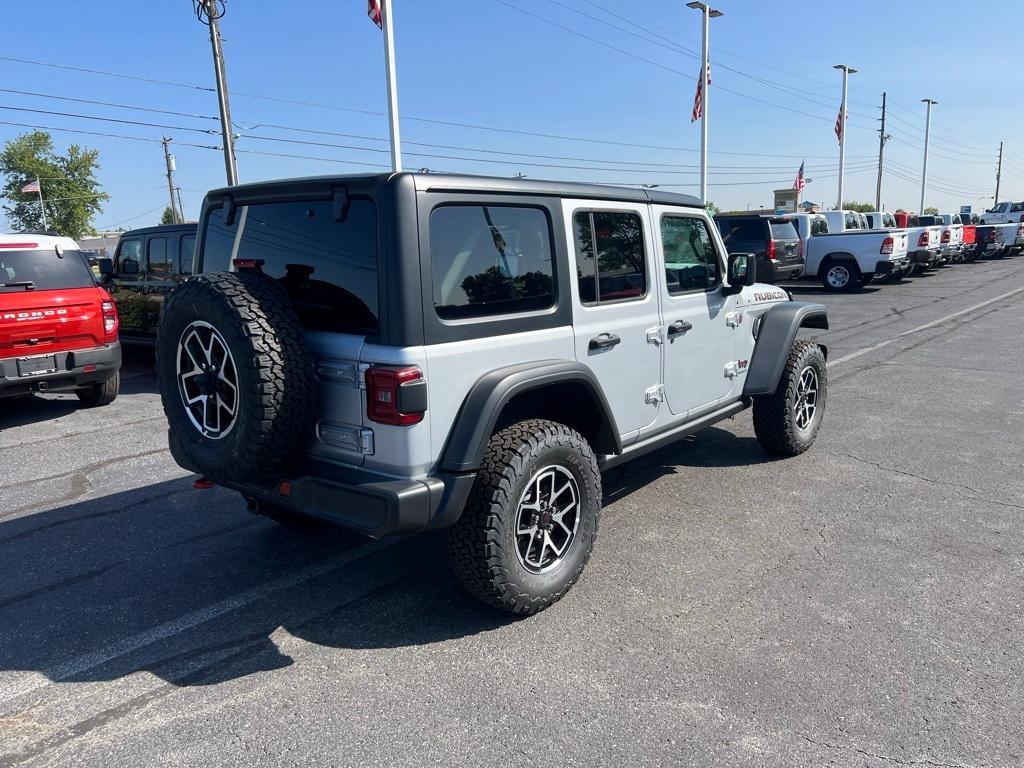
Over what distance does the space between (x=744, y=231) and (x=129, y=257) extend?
12.9 metres

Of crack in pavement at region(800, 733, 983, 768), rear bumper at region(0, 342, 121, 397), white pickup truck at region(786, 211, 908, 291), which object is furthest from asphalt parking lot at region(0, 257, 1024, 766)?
white pickup truck at region(786, 211, 908, 291)

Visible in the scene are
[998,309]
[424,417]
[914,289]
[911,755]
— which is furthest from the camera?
[914,289]

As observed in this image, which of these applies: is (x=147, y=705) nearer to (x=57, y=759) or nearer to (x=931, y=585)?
(x=57, y=759)

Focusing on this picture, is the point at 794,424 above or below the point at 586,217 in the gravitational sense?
below

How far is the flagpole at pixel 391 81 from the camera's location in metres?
15.8

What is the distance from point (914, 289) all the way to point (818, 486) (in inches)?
672

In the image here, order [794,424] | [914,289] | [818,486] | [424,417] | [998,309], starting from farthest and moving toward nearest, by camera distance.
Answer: [914,289], [998,309], [794,424], [818,486], [424,417]

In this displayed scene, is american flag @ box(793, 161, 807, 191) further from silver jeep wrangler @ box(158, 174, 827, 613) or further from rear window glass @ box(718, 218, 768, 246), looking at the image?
silver jeep wrangler @ box(158, 174, 827, 613)

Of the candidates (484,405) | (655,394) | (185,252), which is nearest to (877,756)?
(484,405)

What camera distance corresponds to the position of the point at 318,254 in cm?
333

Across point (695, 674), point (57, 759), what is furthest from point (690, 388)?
point (57, 759)

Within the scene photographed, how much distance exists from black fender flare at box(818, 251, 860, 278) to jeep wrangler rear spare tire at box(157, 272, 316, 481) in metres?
18.1

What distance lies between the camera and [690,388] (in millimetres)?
4684

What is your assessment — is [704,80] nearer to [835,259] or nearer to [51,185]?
[835,259]
